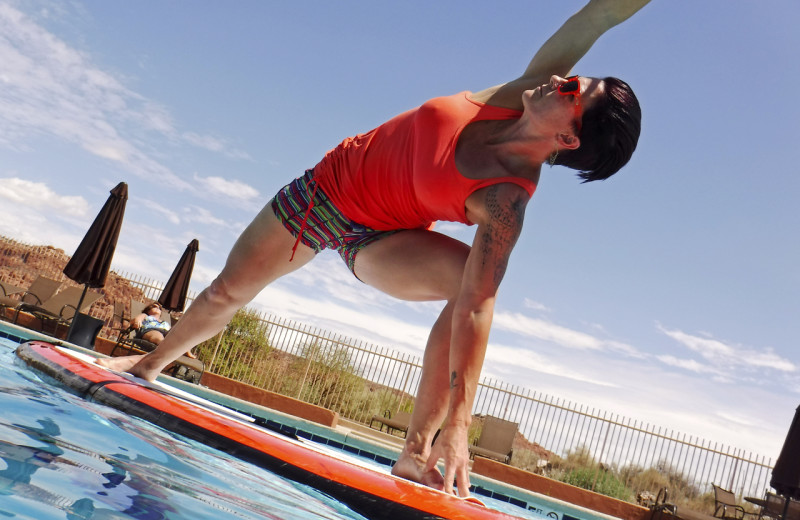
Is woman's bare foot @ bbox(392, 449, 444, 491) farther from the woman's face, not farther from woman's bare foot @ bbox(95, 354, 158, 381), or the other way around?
woman's bare foot @ bbox(95, 354, 158, 381)

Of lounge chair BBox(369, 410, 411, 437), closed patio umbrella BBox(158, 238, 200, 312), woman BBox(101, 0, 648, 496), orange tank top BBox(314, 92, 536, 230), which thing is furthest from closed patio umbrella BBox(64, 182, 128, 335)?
orange tank top BBox(314, 92, 536, 230)

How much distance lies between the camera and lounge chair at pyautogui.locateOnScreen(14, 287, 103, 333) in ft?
38.3

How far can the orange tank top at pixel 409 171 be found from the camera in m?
2.31

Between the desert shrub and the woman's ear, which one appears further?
the desert shrub

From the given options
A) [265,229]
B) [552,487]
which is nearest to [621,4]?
[265,229]

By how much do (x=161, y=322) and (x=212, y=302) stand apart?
9.32 m

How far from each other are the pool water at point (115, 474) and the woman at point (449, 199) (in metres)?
0.58

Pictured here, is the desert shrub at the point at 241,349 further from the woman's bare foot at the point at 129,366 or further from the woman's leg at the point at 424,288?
the woman's leg at the point at 424,288

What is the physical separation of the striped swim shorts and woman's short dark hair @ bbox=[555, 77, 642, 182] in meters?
0.90

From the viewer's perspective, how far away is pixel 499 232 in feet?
7.10

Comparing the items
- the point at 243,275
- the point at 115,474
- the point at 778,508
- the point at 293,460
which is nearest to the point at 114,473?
the point at 115,474

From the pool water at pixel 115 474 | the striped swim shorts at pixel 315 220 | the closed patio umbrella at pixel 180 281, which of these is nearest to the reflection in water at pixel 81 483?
the pool water at pixel 115 474

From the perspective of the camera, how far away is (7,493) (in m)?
1.25

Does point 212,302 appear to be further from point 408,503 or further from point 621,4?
point 621,4
